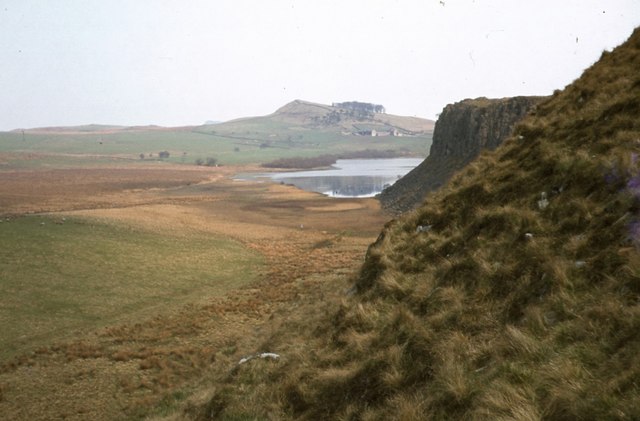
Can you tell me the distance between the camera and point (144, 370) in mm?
16859

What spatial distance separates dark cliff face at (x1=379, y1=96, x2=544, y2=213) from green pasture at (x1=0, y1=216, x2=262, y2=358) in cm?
4229

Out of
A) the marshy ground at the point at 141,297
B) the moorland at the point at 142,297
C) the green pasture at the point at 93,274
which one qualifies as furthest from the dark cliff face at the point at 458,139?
the green pasture at the point at 93,274

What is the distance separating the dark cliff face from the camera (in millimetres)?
66812

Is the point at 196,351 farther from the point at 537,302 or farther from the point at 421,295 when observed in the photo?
the point at 537,302

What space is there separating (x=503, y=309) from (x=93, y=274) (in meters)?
27.5

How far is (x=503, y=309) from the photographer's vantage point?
25.8 ft

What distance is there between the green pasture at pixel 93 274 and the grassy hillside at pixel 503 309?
43.0 ft

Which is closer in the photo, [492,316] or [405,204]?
[492,316]

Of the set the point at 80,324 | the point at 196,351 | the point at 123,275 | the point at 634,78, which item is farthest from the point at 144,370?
the point at 634,78

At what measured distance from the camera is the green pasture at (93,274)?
70.8 feet

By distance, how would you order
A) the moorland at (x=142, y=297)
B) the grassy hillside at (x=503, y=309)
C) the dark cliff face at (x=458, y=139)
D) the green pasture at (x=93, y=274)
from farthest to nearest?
the dark cliff face at (x=458, y=139), the green pasture at (x=93, y=274), the moorland at (x=142, y=297), the grassy hillside at (x=503, y=309)

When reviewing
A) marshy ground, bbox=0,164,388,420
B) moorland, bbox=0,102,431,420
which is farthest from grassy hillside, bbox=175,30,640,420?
moorland, bbox=0,102,431,420

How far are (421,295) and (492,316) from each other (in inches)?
85.7

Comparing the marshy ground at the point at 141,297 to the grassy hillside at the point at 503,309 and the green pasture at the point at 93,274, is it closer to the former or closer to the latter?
the green pasture at the point at 93,274
